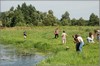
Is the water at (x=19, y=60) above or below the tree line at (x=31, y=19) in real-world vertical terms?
below

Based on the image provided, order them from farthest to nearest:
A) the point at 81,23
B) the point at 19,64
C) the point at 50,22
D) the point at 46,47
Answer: the point at 81,23 < the point at 50,22 < the point at 46,47 < the point at 19,64

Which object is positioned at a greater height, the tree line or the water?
A: the tree line

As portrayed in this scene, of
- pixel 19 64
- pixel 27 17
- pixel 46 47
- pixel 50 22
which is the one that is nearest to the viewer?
pixel 19 64

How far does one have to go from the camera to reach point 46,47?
103 feet

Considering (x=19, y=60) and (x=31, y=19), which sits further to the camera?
(x=31, y=19)

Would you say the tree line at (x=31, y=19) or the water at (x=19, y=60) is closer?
the water at (x=19, y=60)

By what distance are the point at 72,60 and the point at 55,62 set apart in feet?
3.48

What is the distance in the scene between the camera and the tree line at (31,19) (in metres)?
91.6

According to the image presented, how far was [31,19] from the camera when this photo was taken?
10594 centimetres

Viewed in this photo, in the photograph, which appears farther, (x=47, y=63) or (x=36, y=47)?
(x=36, y=47)

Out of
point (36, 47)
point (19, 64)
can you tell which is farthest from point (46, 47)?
point (19, 64)

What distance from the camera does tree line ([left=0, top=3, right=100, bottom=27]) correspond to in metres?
91.6

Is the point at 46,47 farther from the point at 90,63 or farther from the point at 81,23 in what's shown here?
the point at 81,23

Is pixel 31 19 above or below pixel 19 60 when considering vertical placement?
above
